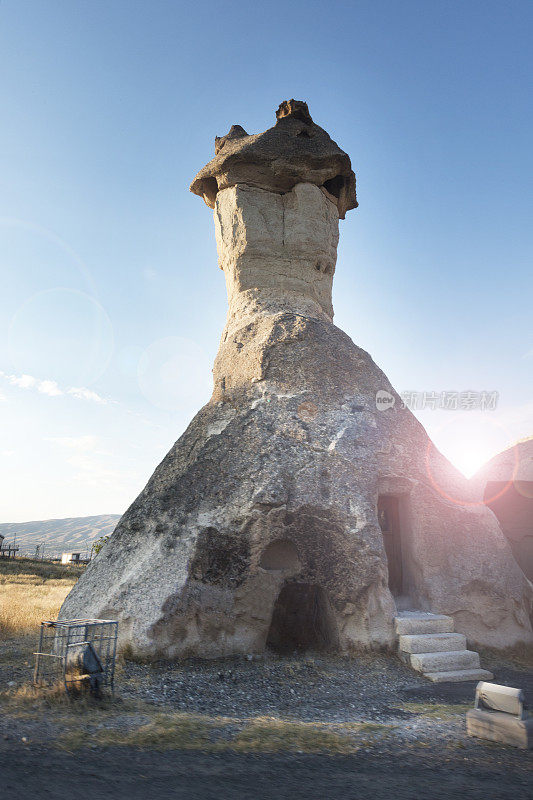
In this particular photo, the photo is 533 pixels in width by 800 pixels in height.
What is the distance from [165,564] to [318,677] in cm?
267

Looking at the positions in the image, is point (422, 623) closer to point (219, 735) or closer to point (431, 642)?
point (431, 642)

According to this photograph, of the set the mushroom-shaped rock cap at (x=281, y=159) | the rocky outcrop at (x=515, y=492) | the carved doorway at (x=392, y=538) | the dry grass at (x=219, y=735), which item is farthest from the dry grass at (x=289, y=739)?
the rocky outcrop at (x=515, y=492)

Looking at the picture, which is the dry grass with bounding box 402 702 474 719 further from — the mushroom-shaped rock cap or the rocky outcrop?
the mushroom-shaped rock cap

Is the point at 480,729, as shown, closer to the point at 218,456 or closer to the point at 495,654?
the point at 495,654

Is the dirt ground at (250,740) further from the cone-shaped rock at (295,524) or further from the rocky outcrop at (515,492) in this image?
the rocky outcrop at (515,492)

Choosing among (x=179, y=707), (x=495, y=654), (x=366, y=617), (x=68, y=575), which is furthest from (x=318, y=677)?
(x=68, y=575)

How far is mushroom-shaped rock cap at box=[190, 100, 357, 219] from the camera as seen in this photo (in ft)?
39.8

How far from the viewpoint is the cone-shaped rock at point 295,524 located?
7.81 metres

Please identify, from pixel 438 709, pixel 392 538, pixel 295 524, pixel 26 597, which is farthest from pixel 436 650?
pixel 26 597

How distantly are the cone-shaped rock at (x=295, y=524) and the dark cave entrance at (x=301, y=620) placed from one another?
23mm

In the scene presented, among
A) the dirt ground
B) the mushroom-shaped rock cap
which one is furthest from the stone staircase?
the mushroom-shaped rock cap

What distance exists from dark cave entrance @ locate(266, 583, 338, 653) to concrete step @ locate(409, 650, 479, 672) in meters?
1.40

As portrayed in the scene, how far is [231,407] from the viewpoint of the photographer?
9.87 metres

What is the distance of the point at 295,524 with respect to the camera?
26.9ft
